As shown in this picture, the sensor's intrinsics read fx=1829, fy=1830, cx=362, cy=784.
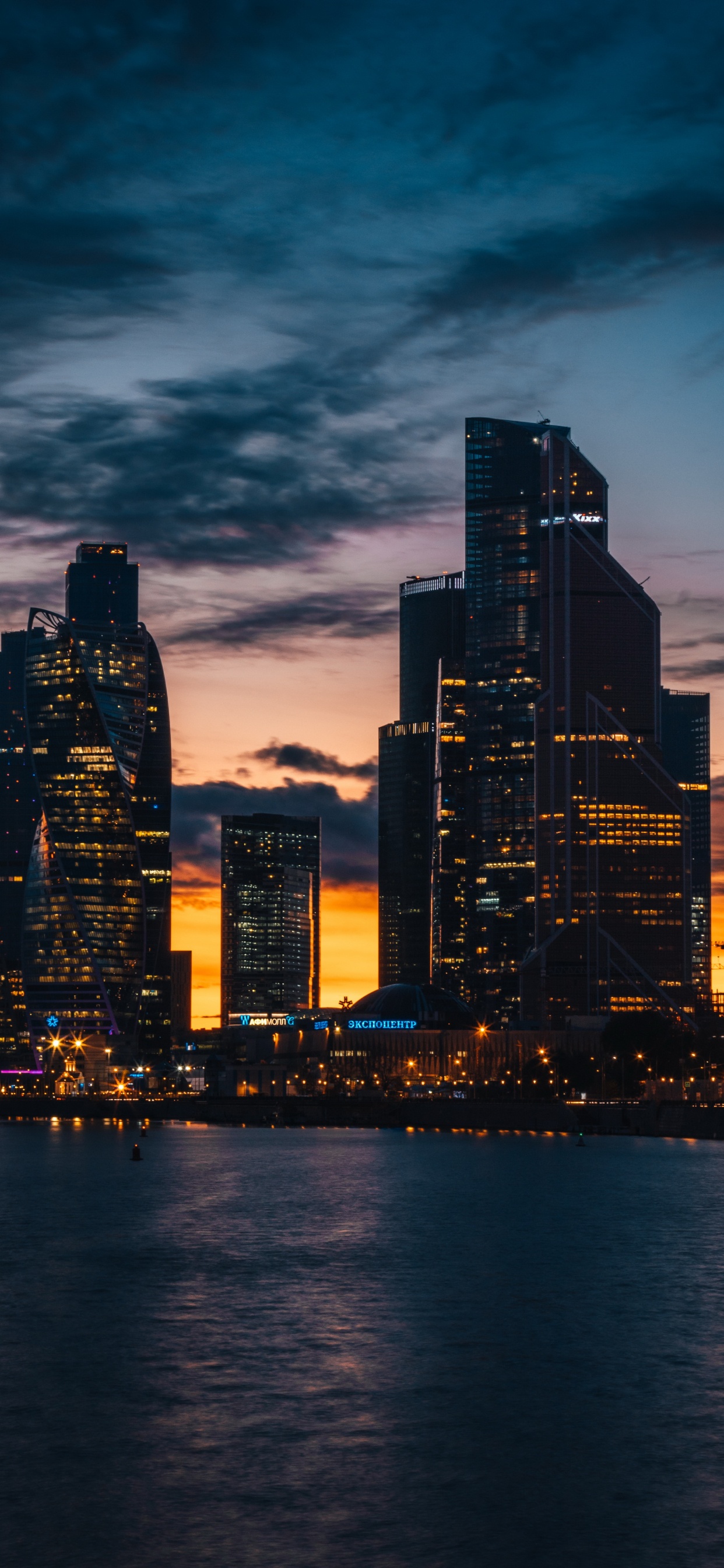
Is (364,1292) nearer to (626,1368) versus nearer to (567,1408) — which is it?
(626,1368)

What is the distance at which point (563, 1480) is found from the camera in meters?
50.5

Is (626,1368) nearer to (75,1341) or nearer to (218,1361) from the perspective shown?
(218,1361)

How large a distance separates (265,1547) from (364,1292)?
47461 millimetres

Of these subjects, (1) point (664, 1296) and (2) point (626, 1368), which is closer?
(2) point (626, 1368)

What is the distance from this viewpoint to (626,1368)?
69.5 meters

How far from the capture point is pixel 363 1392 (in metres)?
63.7

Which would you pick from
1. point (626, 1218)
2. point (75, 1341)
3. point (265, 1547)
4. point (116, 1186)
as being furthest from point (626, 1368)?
point (116, 1186)

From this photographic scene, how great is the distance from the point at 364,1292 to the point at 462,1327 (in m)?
11.9

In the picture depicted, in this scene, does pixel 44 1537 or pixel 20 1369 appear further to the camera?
pixel 20 1369

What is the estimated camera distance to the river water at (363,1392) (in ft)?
146

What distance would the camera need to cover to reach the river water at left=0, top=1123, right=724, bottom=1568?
44.6 m

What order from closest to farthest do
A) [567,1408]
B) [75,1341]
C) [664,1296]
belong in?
[567,1408], [75,1341], [664,1296]

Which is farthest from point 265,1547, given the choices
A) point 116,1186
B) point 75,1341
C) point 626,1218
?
point 116,1186

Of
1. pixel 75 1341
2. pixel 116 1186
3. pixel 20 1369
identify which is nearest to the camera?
pixel 20 1369
